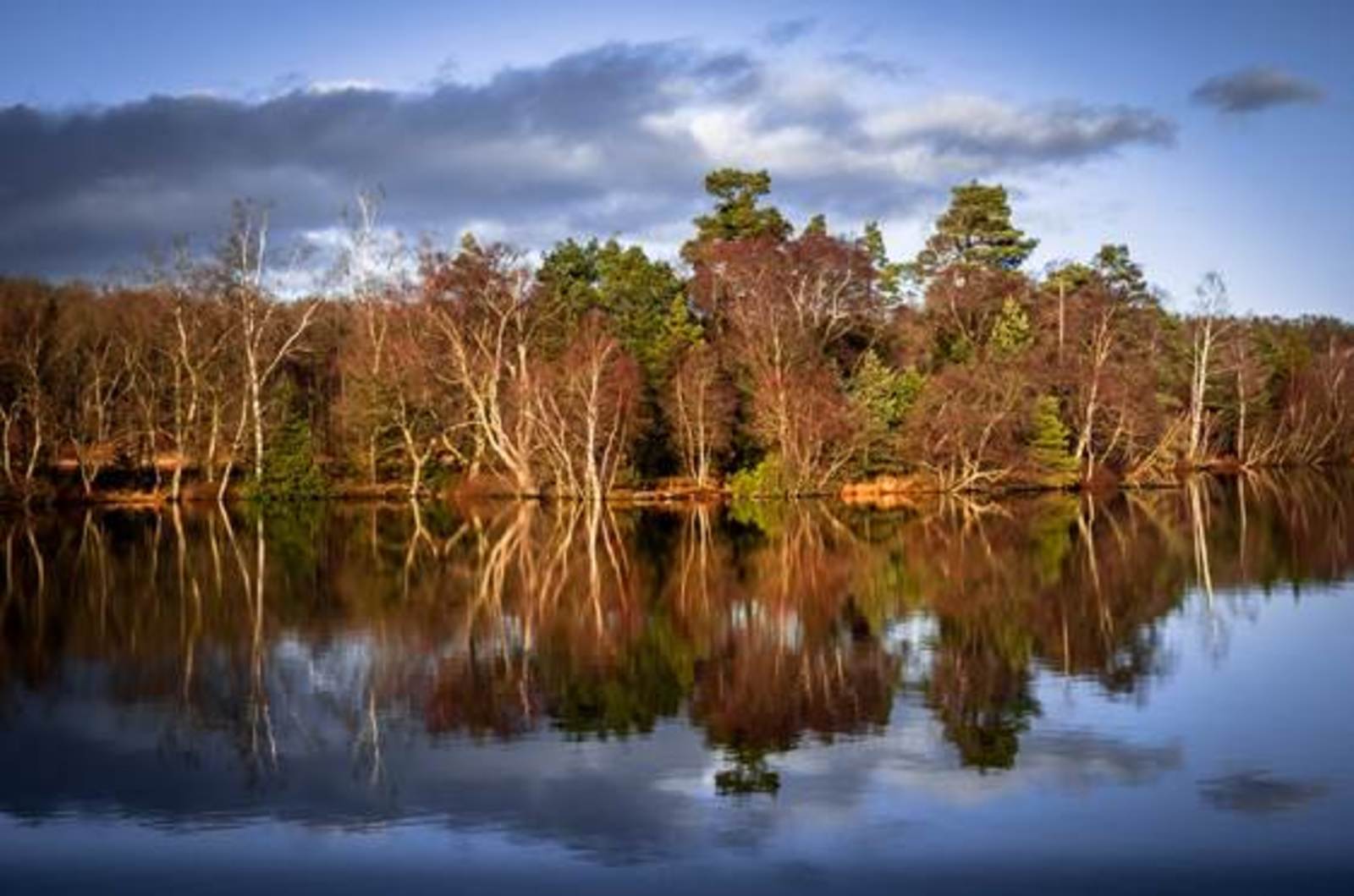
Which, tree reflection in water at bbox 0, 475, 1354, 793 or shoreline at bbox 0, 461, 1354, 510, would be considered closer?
tree reflection in water at bbox 0, 475, 1354, 793

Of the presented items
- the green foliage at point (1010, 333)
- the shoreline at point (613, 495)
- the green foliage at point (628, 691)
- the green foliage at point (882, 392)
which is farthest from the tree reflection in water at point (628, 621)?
the green foliage at point (1010, 333)

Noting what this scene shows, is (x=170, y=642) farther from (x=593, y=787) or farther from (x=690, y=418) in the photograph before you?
(x=690, y=418)

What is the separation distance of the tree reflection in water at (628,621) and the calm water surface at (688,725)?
11 cm

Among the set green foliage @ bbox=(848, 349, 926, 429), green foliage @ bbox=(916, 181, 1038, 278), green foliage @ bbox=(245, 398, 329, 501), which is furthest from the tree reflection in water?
green foliage @ bbox=(916, 181, 1038, 278)

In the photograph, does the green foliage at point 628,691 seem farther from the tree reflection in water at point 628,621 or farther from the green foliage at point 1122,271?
the green foliage at point 1122,271

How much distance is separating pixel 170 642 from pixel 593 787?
38.8ft

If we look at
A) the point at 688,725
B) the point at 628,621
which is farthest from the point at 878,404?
the point at 688,725

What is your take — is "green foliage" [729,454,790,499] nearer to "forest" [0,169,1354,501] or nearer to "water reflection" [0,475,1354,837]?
"forest" [0,169,1354,501]

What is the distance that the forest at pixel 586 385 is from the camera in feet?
184

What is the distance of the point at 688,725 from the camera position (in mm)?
15359

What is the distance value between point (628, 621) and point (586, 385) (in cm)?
3133

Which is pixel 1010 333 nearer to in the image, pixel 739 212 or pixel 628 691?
pixel 739 212

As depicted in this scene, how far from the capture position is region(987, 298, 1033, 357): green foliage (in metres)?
61.9

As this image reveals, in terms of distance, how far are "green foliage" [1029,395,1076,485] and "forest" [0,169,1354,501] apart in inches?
4.1
